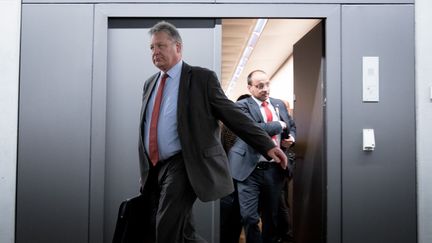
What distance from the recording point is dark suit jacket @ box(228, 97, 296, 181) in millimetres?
3057

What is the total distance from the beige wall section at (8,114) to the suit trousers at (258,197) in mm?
1675

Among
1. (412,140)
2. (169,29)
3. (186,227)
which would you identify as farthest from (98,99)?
(412,140)

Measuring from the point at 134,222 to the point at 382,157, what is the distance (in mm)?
1815

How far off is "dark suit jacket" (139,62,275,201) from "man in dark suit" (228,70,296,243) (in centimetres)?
91

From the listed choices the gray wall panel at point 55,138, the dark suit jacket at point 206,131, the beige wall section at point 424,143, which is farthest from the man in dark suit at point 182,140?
the beige wall section at point 424,143

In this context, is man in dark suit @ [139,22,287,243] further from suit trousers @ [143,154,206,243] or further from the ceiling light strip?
the ceiling light strip

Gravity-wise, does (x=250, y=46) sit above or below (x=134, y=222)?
above

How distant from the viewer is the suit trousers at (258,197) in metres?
3.05

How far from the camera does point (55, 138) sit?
285 centimetres

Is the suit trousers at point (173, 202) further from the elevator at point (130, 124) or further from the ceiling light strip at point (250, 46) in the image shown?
the ceiling light strip at point (250, 46)

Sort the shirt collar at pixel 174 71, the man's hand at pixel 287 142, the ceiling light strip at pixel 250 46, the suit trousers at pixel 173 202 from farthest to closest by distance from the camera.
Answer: the ceiling light strip at pixel 250 46
the man's hand at pixel 287 142
the shirt collar at pixel 174 71
the suit trousers at pixel 173 202

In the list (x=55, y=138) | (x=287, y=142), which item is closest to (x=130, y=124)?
(x=55, y=138)

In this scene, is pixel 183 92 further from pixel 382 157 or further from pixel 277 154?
pixel 382 157

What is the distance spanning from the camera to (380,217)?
2.86 meters
